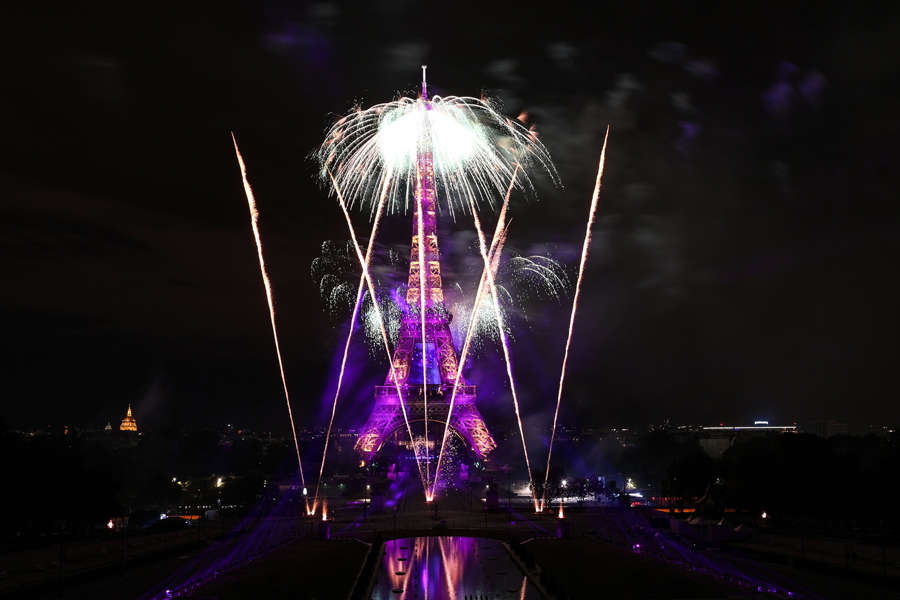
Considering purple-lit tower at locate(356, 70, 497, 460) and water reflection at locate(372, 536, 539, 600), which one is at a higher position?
purple-lit tower at locate(356, 70, 497, 460)

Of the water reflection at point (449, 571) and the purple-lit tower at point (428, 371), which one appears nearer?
the water reflection at point (449, 571)

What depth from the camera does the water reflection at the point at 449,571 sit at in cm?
3450

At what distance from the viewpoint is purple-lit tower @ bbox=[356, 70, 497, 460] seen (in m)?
93.7

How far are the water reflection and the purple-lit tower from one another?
44.7 meters

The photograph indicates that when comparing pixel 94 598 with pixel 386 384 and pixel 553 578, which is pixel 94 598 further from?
pixel 386 384

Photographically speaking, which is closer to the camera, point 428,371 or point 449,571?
point 449,571

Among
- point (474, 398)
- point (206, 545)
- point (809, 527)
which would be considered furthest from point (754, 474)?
point (474, 398)

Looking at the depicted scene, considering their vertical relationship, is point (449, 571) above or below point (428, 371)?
below

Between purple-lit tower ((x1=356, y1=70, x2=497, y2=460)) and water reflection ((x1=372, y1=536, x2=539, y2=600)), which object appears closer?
water reflection ((x1=372, y1=536, x2=539, y2=600))

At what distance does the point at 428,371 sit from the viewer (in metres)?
111

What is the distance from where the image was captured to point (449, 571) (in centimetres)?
3975

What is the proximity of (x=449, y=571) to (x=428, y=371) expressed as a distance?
233ft

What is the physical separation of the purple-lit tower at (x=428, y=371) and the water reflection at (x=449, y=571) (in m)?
44.7

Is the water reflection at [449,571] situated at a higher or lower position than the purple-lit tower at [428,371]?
lower
